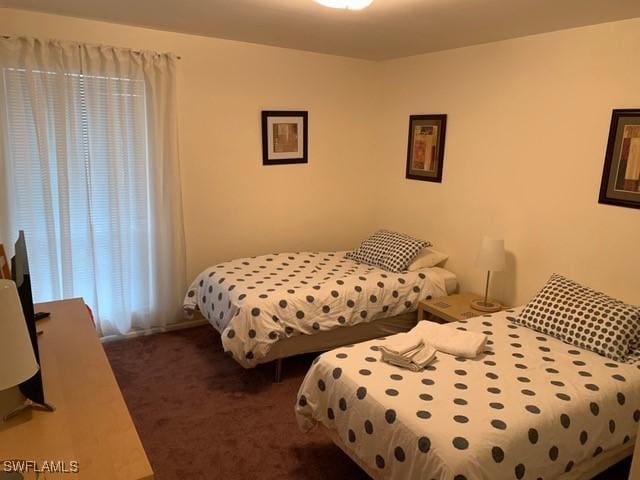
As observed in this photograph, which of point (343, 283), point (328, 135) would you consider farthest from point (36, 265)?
point (328, 135)

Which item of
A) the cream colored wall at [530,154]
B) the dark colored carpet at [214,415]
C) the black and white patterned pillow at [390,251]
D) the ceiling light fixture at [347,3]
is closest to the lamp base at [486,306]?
the cream colored wall at [530,154]

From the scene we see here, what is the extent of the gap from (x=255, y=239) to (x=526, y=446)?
9.35 feet

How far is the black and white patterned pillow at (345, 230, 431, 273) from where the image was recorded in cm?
370

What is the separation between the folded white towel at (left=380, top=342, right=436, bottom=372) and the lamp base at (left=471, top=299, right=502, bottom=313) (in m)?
1.11

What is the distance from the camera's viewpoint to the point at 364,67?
173 inches

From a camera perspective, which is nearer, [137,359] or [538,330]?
[538,330]

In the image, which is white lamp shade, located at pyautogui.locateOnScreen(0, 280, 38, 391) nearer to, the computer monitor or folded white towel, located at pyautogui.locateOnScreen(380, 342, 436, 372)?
the computer monitor

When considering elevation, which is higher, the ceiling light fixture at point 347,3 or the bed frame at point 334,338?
the ceiling light fixture at point 347,3

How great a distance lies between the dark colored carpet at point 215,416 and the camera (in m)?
2.31

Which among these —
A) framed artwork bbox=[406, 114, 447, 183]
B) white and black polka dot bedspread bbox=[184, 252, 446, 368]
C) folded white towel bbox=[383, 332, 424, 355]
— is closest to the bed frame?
white and black polka dot bedspread bbox=[184, 252, 446, 368]

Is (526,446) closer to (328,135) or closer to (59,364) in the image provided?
(59,364)

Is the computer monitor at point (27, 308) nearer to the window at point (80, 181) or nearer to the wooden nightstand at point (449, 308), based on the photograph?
the window at point (80, 181)

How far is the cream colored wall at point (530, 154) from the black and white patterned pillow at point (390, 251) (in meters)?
0.33

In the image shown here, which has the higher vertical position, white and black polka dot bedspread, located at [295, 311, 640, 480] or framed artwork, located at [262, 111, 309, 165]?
framed artwork, located at [262, 111, 309, 165]
